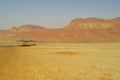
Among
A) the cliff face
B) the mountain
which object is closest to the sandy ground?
the mountain

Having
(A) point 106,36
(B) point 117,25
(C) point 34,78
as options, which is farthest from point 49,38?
(C) point 34,78

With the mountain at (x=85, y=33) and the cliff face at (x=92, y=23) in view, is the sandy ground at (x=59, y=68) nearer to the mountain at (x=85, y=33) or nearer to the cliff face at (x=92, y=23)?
the mountain at (x=85, y=33)

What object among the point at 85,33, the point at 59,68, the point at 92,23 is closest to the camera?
the point at 59,68

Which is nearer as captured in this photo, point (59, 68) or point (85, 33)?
point (59, 68)

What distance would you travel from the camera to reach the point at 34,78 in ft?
43.2

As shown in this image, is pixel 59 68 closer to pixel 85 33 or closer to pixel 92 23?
pixel 85 33

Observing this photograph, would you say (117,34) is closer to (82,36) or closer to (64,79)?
(82,36)

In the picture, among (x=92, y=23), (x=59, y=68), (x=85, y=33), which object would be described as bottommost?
(x=59, y=68)

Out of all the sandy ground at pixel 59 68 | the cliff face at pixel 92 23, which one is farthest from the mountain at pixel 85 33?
the sandy ground at pixel 59 68

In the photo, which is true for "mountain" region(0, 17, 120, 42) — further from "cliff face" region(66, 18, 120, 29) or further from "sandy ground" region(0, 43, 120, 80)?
"sandy ground" region(0, 43, 120, 80)

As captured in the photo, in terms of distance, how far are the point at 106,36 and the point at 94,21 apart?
38.7 metres

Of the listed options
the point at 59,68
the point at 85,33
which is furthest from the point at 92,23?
the point at 59,68

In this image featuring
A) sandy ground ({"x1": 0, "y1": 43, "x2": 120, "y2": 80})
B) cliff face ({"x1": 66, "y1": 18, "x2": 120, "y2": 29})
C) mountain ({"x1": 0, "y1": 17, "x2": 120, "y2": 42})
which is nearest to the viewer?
sandy ground ({"x1": 0, "y1": 43, "x2": 120, "y2": 80})

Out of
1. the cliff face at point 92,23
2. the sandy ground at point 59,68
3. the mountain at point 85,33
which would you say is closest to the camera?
the sandy ground at point 59,68
